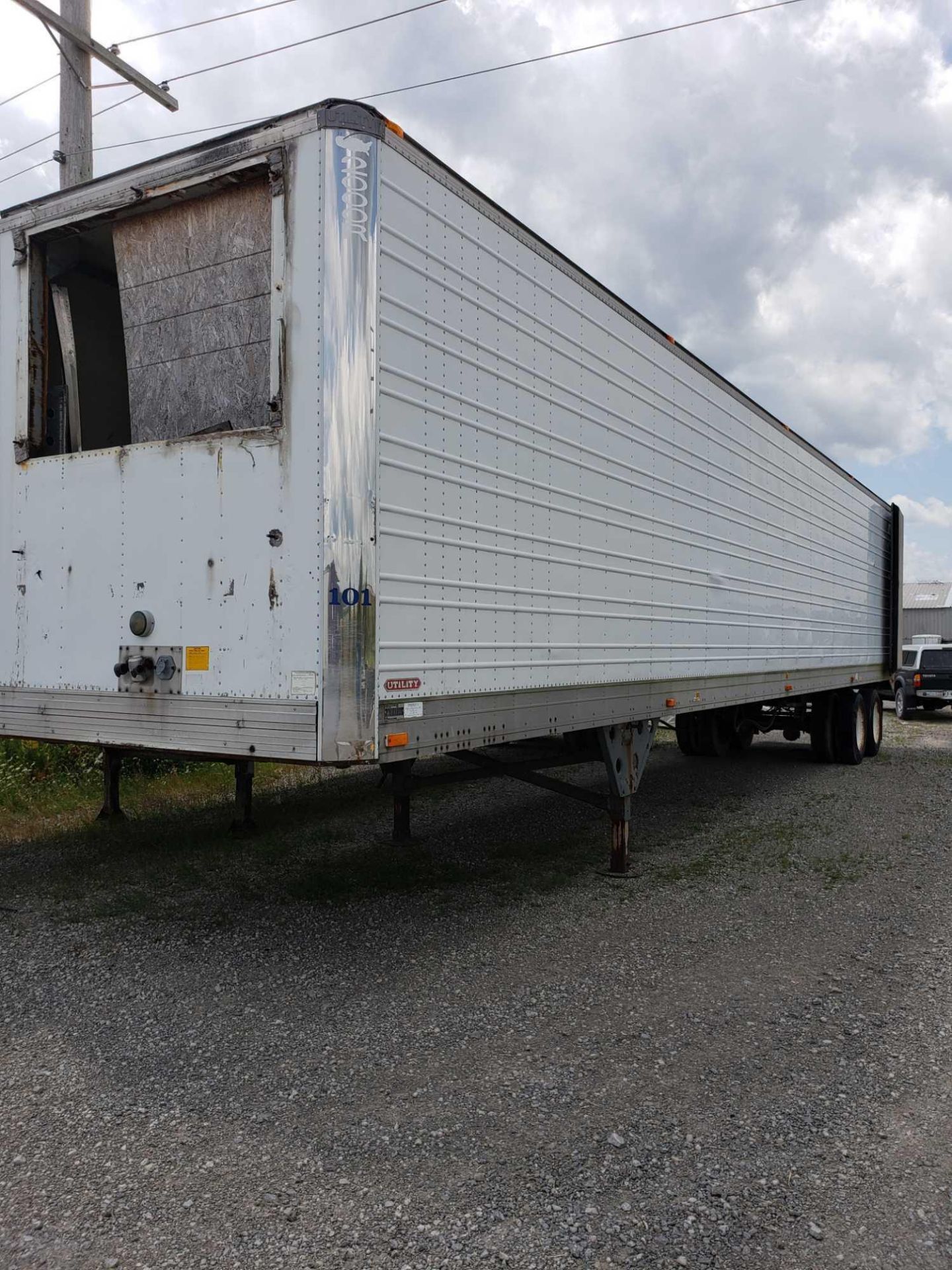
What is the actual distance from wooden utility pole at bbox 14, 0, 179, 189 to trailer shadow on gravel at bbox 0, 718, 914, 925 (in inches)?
222

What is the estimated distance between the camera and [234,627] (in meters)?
4.09

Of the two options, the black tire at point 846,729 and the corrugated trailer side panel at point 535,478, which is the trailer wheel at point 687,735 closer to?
the black tire at point 846,729

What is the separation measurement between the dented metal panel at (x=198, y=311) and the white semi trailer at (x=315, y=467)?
0.05ft

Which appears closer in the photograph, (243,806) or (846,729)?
(243,806)

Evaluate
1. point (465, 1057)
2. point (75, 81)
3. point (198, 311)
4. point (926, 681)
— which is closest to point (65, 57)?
point (75, 81)

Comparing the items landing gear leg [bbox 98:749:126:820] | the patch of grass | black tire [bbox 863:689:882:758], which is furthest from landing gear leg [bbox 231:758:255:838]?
black tire [bbox 863:689:882:758]

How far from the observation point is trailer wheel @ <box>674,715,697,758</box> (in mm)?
12422

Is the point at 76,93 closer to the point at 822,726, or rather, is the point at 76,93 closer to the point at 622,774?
the point at 622,774

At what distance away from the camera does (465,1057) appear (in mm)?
3666

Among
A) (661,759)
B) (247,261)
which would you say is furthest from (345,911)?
(661,759)

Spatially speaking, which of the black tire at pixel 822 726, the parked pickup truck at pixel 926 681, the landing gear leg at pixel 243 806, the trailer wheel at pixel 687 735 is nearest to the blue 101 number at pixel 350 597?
the landing gear leg at pixel 243 806

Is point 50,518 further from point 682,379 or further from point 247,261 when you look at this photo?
point 682,379

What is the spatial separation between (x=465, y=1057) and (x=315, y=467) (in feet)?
7.82

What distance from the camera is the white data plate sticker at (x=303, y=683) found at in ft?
12.6
